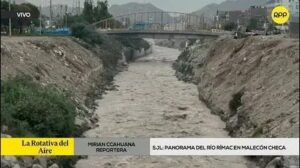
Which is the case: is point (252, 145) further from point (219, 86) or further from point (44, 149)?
point (219, 86)

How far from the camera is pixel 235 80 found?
37.2 meters

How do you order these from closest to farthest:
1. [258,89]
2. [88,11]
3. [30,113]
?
[30,113] < [258,89] < [88,11]

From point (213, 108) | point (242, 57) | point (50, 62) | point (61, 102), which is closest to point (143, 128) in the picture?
point (61, 102)

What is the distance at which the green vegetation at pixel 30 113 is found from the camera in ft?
63.2

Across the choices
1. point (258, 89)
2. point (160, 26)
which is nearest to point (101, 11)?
point (160, 26)

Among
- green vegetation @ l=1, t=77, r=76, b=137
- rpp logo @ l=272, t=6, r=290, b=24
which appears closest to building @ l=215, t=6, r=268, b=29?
green vegetation @ l=1, t=77, r=76, b=137

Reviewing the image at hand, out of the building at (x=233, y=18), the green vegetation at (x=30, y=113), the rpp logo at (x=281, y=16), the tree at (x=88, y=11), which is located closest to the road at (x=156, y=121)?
the green vegetation at (x=30, y=113)

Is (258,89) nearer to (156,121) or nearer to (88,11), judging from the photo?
(156,121)

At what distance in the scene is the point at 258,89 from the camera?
3064 cm

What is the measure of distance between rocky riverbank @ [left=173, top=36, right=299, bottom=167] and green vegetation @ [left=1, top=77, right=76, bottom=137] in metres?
8.49

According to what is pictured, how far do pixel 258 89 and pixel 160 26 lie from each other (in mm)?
72427

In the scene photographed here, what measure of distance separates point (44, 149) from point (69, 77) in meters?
26.2

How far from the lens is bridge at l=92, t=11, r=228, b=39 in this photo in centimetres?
9156

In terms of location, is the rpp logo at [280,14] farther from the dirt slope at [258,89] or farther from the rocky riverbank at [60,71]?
the rocky riverbank at [60,71]
